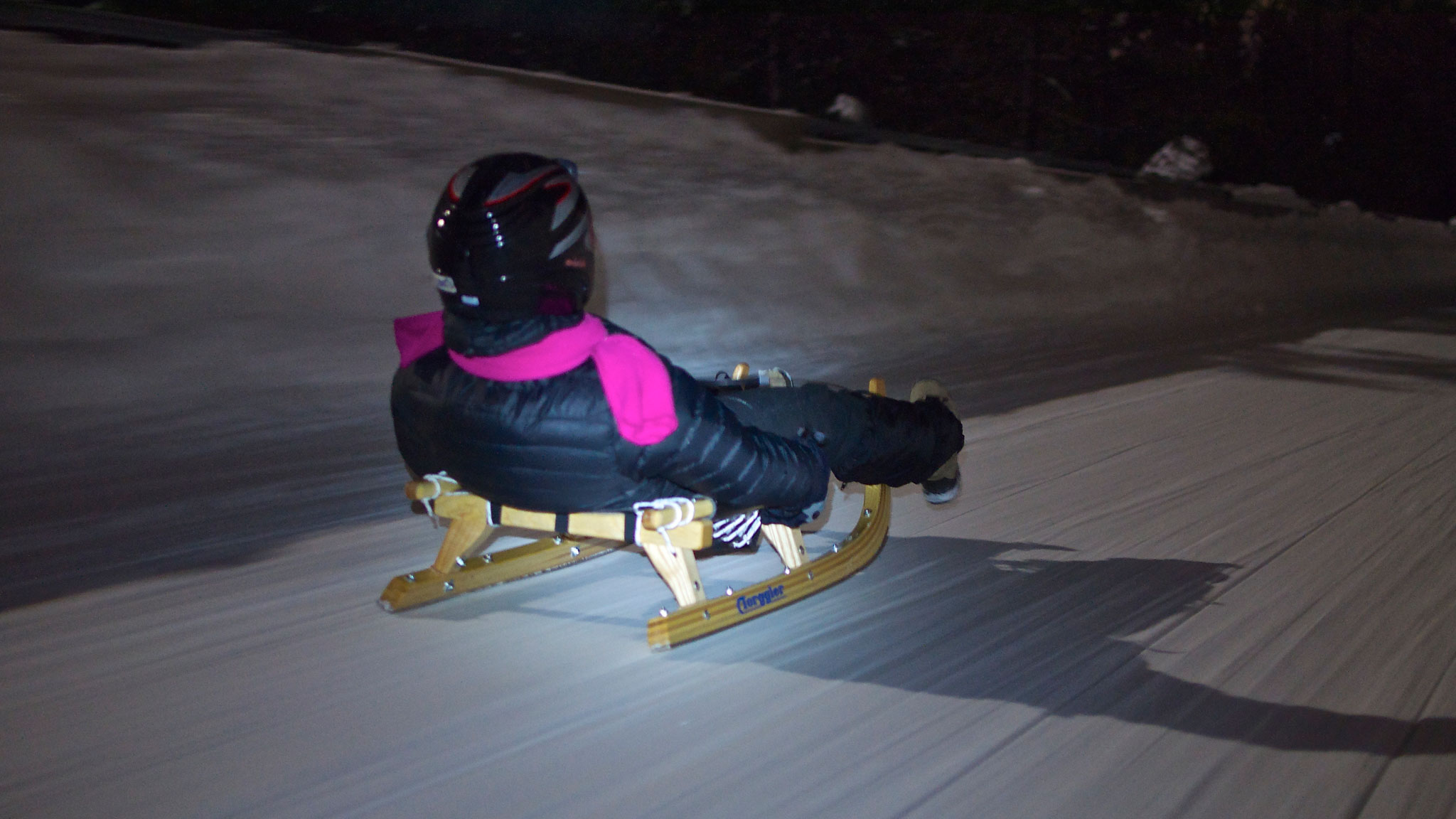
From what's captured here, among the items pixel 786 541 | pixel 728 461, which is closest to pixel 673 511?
pixel 728 461

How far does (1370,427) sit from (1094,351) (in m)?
2.28

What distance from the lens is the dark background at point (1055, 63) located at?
10914 millimetres

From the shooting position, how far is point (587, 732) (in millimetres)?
2051

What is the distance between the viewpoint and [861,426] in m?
2.81

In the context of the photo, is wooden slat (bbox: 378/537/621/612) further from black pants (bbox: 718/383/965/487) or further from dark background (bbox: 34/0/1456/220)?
dark background (bbox: 34/0/1456/220)

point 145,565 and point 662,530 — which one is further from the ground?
point 662,530

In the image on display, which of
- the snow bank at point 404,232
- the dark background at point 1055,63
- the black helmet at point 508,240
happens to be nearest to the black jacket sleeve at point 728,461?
the black helmet at point 508,240

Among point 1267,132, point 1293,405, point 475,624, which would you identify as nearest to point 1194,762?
point 475,624

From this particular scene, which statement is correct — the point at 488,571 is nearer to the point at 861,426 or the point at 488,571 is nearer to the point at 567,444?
the point at 567,444

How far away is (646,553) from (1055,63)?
47.9ft

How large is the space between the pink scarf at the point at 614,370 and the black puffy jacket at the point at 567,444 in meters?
0.02

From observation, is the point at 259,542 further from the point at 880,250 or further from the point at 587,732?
the point at 880,250

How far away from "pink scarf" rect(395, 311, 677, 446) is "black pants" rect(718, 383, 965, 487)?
0.42 metres

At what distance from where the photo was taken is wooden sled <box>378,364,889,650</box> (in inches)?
92.6
